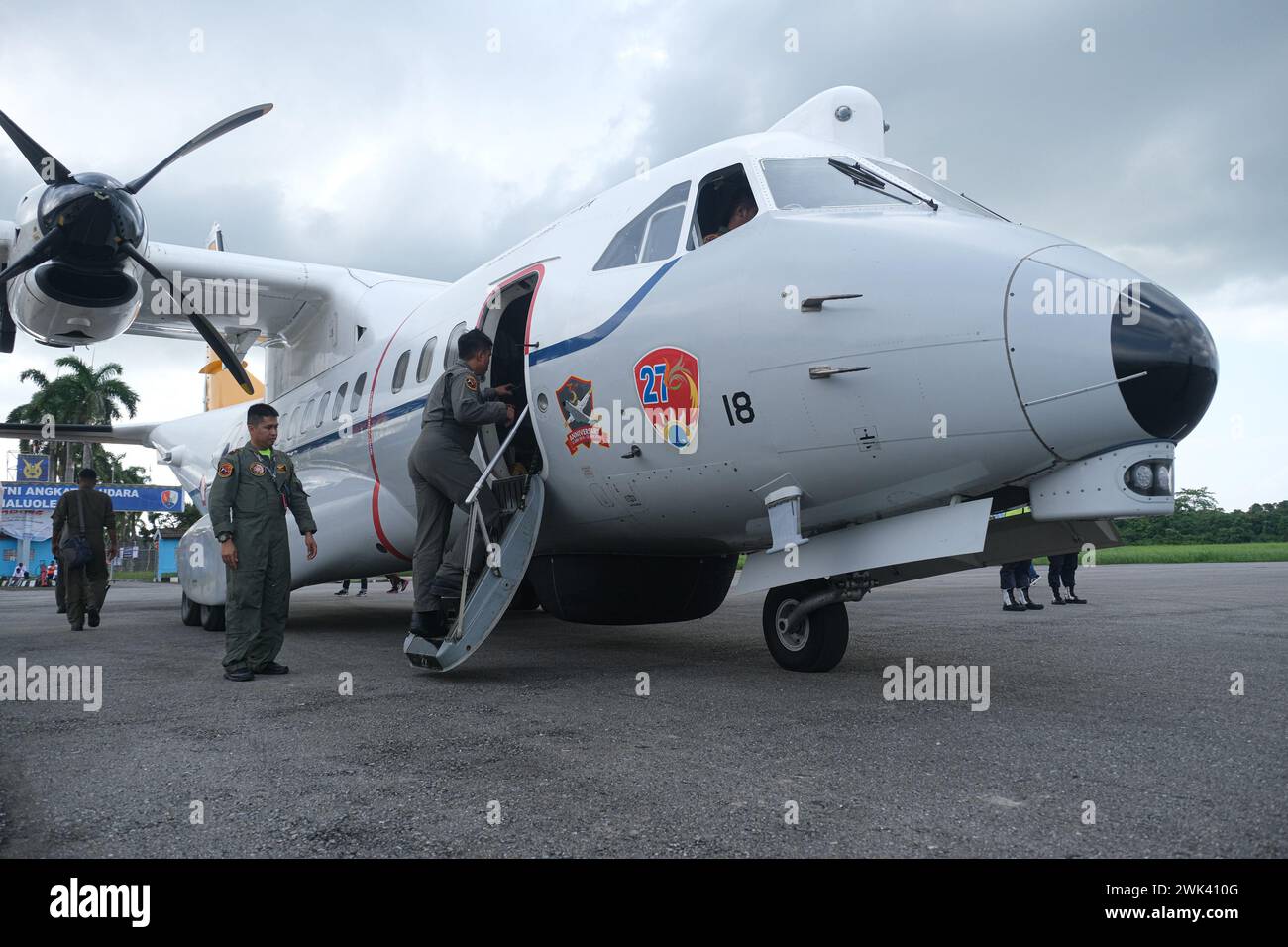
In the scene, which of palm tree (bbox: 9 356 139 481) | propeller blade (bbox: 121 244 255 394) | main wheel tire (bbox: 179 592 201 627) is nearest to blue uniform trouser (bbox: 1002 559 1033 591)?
propeller blade (bbox: 121 244 255 394)

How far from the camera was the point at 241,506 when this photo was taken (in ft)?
19.8

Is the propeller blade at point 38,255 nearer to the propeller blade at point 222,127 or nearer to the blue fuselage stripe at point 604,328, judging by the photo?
the propeller blade at point 222,127

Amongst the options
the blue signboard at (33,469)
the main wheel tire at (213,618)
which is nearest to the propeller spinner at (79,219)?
the main wheel tire at (213,618)

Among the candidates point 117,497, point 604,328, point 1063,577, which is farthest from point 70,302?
point 117,497

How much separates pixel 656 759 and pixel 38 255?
7.93m

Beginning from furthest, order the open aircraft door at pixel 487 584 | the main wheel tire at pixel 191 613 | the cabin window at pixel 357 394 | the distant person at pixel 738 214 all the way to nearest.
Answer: the main wheel tire at pixel 191 613 → the cabin window at pixel 357 394 → the open aircraft door at pixel 487 584 → the distant person at pixel 738 214

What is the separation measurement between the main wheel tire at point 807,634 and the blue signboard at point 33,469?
159 ft

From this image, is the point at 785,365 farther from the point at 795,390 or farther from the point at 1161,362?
the point at 1161,362

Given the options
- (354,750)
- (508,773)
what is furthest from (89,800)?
(508,773)

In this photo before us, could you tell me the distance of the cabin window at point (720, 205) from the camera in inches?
203

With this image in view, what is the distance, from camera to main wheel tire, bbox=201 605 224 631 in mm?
9430

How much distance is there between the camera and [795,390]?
449 centimetres

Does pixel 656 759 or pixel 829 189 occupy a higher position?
pixel 829 189
